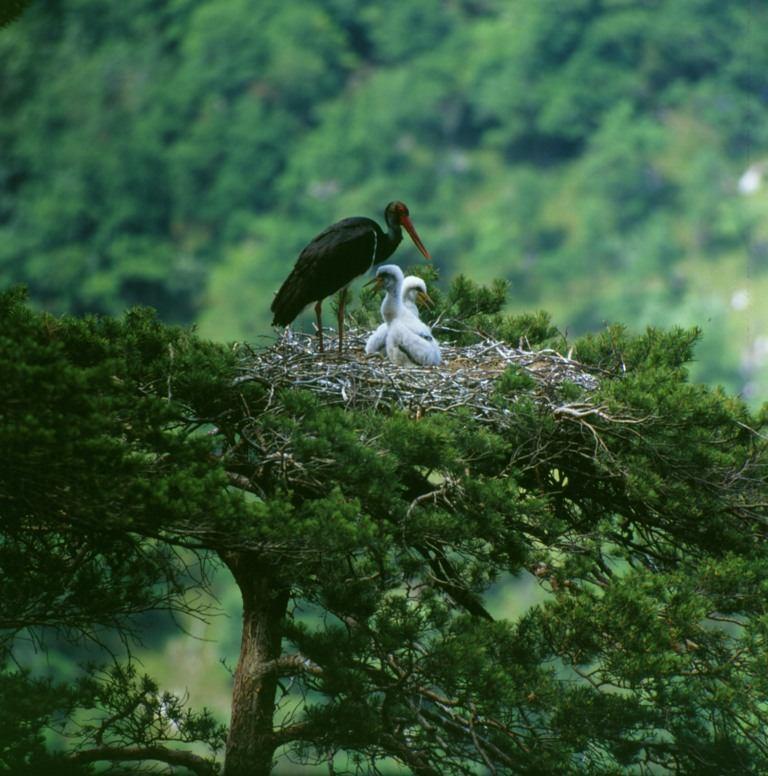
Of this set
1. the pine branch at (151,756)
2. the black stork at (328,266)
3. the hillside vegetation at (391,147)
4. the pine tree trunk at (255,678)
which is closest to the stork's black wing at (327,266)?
the black stork at (328,266)

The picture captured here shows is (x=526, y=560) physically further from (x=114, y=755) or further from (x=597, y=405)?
(x=114, y=755)

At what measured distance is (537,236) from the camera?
46.0 meters

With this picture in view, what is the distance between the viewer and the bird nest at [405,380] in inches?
258

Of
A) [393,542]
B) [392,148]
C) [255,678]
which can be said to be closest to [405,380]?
[393,542]

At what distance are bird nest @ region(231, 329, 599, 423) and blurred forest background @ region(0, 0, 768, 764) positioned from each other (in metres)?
33.7

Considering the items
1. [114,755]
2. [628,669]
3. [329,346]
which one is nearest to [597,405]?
[628,669]

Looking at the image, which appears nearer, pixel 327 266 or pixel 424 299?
pixel 327 266

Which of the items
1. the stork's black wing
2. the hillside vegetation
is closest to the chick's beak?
the stork's black wing

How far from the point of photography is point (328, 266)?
25.3ft

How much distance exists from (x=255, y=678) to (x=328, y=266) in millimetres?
2337

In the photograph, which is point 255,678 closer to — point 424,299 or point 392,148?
point 424,299

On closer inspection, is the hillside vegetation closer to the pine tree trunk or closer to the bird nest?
the bird nest

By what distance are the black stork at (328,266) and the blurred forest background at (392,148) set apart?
108 ft

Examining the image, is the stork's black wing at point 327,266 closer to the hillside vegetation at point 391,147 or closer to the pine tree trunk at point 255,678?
the pine tree trunk at point 255,678
